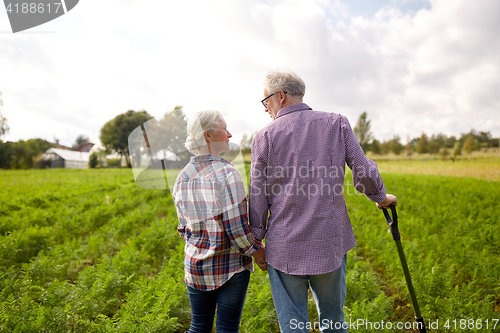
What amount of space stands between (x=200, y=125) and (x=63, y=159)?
48613 mm

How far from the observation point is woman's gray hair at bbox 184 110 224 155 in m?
1.83

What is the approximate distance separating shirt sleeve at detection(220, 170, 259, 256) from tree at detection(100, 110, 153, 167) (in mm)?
48629

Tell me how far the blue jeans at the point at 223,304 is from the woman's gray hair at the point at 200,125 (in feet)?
2.90

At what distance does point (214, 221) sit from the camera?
5.79 ft

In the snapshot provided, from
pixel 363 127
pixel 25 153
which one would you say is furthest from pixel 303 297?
pixel 363 127

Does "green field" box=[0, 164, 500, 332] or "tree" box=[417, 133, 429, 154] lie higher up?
"tree" box=[417, 133, 429, 154]

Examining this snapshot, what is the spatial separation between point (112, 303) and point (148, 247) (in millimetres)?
1783

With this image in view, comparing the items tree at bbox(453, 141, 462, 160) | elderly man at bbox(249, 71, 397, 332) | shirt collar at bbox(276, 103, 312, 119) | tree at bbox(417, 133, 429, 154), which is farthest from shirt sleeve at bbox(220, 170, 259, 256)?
tree at bbox(417, 133, 429, 154)

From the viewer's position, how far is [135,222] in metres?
7.79

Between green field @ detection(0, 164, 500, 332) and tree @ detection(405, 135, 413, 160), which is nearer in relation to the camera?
green field @ detection(0, 164, 500, 332)

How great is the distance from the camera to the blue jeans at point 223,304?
1.83 meters

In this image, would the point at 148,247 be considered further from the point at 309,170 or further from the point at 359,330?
the point at 309,170

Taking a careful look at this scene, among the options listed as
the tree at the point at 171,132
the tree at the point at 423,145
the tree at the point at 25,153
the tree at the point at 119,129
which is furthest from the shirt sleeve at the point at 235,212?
the tree at the point at 119,129

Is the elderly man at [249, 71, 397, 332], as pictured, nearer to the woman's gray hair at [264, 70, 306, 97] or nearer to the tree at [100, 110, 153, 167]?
the woman's gray hair at [264, 70, 306, 97]
